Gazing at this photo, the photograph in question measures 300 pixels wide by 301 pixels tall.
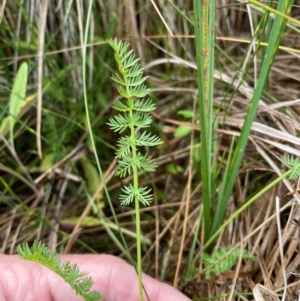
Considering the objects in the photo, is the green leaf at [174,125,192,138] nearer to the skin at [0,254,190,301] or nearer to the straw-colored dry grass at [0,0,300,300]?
the straw-colored dry grass at [0,0,300,300]

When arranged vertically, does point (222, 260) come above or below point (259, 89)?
below

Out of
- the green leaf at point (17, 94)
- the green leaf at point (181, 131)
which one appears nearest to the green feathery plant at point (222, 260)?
the green leaf at point (181, 131)

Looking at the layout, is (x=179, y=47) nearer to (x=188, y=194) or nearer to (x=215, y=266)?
(x=188, y=194)

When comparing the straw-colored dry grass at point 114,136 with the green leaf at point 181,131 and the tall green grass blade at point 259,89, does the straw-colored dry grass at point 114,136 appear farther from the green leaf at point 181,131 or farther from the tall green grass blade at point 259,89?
the tall green grass blade at point 259,89

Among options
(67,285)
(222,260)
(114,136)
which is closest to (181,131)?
(114,136)

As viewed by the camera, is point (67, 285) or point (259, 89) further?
point (67, 285)

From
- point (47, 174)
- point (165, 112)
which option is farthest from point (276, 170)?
point (47, 174)

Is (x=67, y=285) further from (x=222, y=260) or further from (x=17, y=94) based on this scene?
(x=17, y=94)

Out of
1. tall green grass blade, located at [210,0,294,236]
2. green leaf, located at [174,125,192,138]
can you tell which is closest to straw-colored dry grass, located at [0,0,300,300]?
green leaf, located at [174,125,192,138]
